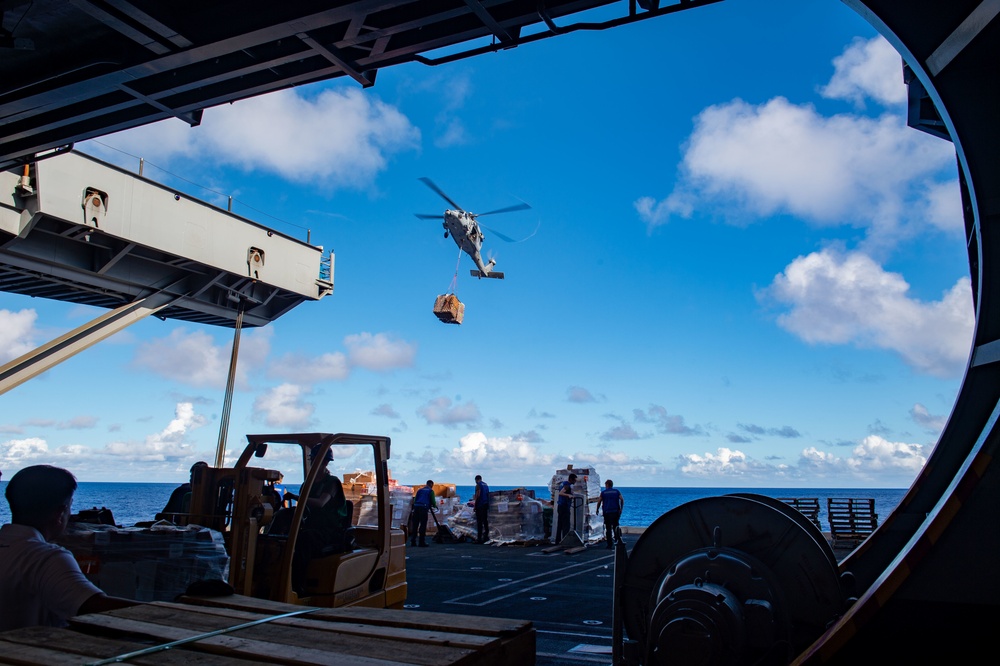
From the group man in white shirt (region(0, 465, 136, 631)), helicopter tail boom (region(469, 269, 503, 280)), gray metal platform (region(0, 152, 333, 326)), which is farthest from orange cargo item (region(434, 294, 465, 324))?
man in white shirt (region(0, 465, 136, 631))

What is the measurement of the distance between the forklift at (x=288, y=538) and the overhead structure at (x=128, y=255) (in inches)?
403

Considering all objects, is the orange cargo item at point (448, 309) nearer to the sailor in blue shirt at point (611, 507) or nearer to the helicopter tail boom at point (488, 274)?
the helicopter tail boom at point (488, 274)

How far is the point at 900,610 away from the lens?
10.4 ft

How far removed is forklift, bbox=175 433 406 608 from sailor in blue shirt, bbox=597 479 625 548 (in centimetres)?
1026

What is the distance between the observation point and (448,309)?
23.0 metres

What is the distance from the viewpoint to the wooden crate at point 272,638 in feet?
6.93

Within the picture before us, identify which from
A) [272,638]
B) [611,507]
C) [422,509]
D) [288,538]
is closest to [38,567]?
[272,638]

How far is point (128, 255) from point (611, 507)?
13.7 meters

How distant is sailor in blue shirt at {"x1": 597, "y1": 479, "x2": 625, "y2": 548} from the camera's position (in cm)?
1700

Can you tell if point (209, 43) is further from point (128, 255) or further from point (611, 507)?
point (611, 507)

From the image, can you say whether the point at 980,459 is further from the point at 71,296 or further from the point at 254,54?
the point at 71,296

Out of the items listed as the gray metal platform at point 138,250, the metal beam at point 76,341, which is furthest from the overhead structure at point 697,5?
the metal beam at point 76,341

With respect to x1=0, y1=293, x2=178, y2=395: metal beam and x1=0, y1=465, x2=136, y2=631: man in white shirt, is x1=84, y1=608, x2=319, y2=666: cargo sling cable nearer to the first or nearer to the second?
x1=0, y1=465, x2=136, y2=631: man in white shirt

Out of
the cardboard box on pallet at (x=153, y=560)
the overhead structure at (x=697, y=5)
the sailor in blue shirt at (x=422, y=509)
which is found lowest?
the sailor in blue shirt at (x=422, y=509)
